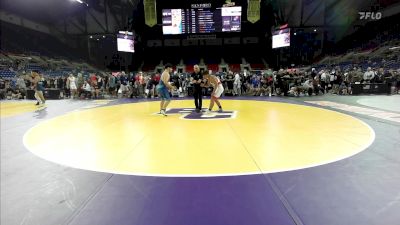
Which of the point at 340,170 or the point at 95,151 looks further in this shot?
the point at 95,151

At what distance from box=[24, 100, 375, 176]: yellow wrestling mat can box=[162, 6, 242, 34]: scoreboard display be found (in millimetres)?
16372

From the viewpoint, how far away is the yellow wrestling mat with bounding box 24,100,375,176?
11.6 ft

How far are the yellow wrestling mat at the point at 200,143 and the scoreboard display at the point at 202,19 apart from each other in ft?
53.7

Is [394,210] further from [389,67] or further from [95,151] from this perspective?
[389,67]

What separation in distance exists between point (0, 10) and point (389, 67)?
27366 mm

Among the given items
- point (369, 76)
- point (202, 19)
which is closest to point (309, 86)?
point (369, 76)

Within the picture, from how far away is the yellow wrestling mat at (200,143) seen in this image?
3533mm

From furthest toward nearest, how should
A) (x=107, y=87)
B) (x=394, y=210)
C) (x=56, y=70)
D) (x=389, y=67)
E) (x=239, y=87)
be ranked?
(x=56, y=70) < (x=389, y=67) < (x=107, y=87) < (x=239, y=87) < (x=394, y=210)

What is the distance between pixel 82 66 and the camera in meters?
29.3

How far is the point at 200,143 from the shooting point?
15.3ft

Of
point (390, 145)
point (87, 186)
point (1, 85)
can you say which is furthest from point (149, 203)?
point (1, 85)

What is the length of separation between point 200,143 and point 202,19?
1901cm

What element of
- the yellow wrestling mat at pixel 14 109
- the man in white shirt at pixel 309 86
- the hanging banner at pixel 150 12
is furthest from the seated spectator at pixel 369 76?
the yellow wrestling mat at pixel 14 109

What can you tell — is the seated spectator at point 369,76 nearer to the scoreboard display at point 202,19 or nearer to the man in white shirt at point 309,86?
the man in white shirt at point 309,86
